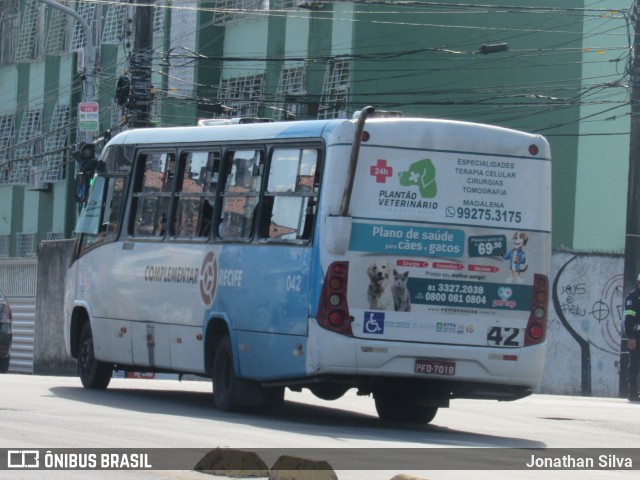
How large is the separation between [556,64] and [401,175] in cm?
2019

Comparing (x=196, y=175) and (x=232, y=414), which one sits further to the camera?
(x=196, y=175)

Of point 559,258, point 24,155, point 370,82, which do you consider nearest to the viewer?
point 559,258

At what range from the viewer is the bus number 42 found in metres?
13.9

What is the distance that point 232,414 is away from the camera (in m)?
14.8

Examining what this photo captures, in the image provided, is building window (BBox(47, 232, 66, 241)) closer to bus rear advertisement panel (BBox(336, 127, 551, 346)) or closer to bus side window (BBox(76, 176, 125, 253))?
bus side window (BBox(76, 176, 125, 253))

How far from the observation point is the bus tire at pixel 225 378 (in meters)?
14.8

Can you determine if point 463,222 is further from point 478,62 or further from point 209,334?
point 478,62

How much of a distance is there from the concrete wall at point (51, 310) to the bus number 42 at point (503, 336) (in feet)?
60.7

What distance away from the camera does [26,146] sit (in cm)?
4250

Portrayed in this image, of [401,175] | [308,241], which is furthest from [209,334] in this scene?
[401,175]

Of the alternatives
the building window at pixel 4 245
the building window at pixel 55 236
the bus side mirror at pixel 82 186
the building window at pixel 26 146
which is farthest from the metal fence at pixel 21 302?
the bus side mirror at pixel 82 186

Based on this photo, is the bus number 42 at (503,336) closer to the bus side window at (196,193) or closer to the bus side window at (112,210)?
the bus side window at (196,193)

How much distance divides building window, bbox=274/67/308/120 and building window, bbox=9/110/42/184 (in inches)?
417

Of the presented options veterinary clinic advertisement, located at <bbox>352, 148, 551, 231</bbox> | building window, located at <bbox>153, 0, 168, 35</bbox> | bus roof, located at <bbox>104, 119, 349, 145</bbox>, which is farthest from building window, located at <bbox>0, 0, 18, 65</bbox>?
veterinary clinic advertisement, located at <bbox>352, 148, 551, 231</bbox>
